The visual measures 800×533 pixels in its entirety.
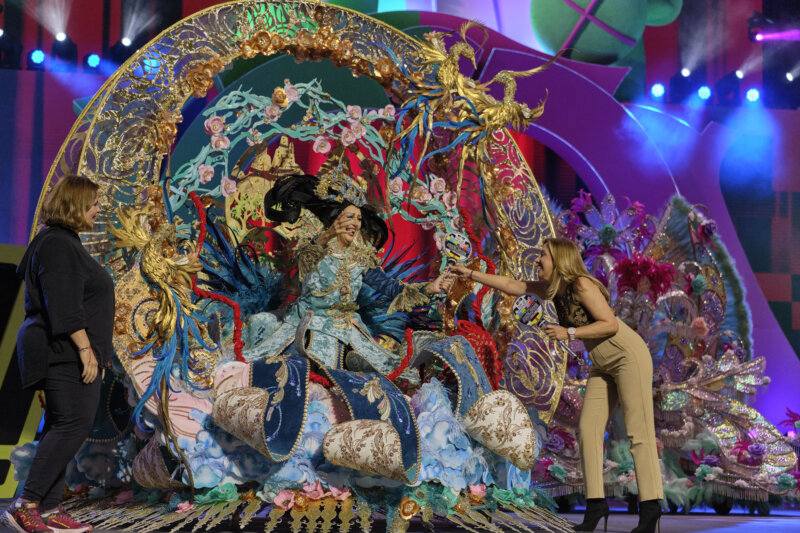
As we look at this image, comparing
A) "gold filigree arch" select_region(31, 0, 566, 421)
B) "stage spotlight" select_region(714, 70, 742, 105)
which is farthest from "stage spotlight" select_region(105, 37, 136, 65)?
"stage spotlight" select_region(714, 70, 742, 105)

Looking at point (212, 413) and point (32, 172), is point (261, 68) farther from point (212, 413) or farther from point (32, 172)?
point (212, 413)

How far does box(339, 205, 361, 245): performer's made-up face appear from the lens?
5.13 m

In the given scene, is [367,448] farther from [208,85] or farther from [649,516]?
[208,85]

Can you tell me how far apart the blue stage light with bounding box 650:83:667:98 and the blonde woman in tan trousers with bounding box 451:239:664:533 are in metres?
2.71

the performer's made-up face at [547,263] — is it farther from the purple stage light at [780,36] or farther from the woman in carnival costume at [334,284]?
the purple stage light at [780,36]

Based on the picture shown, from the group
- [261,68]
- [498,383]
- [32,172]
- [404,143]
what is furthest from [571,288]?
[32,172]

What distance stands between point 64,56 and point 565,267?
10.9ft

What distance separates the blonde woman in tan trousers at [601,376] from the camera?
13.7 feet

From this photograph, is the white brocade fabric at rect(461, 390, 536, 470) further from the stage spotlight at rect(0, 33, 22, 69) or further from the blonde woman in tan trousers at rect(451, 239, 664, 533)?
the stage spotlight at rect(0, 33, 22, 69)

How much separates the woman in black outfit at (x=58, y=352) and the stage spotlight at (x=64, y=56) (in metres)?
2.27

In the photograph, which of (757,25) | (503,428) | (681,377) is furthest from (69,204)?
(757,25)

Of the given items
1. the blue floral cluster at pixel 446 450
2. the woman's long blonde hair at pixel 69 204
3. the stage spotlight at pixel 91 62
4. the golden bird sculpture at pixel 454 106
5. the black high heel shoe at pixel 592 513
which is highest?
the stage spotlight at pixel 91 62

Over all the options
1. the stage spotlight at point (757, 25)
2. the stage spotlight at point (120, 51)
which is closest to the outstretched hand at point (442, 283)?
the stage spotlight at point (120, 51)

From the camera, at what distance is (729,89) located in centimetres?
688
